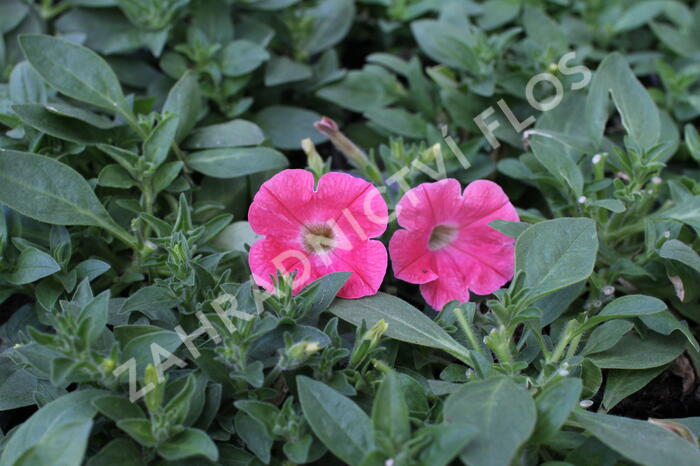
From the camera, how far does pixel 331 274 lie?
4.94 feet

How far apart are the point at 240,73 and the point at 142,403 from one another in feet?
3.92

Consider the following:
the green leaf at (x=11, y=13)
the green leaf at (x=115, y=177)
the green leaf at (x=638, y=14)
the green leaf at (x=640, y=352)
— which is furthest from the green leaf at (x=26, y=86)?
the green leaf at (x=638, y=14)

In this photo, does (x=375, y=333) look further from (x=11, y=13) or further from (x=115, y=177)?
(x=11, y=13)

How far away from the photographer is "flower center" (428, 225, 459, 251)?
178 centimetres

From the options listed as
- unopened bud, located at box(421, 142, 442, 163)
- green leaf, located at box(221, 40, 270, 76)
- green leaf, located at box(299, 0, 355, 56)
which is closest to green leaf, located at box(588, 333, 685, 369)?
unopened bud, located at box(421, 142, 442, 163)

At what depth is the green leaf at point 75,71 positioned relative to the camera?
180 cm

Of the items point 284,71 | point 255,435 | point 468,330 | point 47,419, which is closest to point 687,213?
point 468,330

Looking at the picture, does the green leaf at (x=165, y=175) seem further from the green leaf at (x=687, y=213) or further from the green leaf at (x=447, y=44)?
the green leaf at (x=687, y=213)

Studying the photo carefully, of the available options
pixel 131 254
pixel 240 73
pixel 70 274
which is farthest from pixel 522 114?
pixel 70 274

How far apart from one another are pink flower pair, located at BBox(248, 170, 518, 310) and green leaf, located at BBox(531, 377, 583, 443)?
0.44 m

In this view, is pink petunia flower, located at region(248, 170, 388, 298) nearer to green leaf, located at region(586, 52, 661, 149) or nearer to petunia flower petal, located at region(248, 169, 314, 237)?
petunia flower petal, located at region(248, 169, 314, 237)

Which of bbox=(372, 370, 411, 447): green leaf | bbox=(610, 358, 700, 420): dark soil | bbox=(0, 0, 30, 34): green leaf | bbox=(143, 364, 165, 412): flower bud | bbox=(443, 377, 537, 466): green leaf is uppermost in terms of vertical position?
bbox=(0, 0, 30, 34): green leaf

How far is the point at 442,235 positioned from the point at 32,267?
38.9 inches

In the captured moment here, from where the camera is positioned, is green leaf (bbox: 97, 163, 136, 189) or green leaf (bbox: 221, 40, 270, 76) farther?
green leaf (bbox: 221, 40, 270, 76)
